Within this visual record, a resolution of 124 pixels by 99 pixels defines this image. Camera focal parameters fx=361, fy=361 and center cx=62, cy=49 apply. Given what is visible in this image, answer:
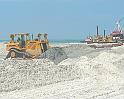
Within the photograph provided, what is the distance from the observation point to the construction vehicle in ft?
77.8

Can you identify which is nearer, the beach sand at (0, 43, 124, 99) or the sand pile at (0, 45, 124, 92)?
the beach sand at (0, 43, 124, 99)

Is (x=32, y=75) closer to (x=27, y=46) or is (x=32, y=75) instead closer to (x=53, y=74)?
(x=53, y=74)

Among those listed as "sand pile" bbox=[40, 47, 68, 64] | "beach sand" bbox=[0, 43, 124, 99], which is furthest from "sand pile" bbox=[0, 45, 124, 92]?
"sand pile" bbox=[40, 47, 68, 64]

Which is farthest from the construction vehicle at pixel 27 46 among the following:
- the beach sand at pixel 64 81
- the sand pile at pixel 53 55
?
the beach sand at pixel 64 81

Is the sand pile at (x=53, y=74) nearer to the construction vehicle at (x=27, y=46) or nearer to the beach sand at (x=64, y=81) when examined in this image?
the beach sand at (x=64, y=81)

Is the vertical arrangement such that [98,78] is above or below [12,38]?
below

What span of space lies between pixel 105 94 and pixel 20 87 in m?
3.51

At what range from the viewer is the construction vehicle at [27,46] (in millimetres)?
23719

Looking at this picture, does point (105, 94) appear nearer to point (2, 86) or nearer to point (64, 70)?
point (2, 86)

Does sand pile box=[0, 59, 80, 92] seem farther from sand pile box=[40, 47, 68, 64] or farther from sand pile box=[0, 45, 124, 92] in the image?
sand pile box=[40, 47, 68, 64]

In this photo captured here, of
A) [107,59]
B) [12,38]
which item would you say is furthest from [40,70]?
[12,38]

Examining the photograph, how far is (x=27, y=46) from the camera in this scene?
2378cm

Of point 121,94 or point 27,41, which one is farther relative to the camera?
point 27,41

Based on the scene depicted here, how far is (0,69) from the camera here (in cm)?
1705
